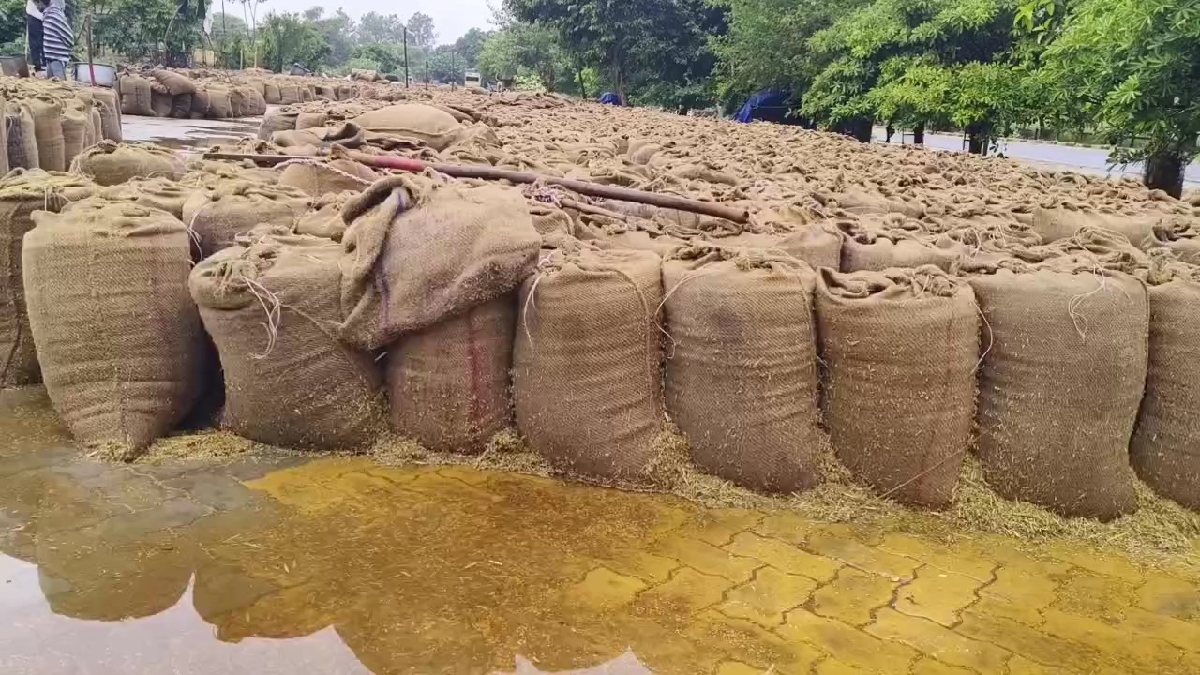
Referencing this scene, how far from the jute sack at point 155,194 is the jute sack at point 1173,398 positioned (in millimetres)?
3499

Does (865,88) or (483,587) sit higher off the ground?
(865,88)

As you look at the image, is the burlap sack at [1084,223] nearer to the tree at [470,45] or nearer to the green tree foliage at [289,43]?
the green tree foliage at [289,43]

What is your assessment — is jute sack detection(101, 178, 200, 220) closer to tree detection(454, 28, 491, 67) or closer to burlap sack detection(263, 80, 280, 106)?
burlap sack detection(263, 80, 280, 106)

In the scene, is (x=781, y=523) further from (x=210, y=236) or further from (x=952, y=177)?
(x=952, y=177)

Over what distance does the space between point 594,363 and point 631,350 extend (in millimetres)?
131

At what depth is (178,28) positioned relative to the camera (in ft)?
114

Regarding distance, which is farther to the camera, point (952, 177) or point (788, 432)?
point (952, 177)

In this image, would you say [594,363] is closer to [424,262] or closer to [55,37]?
[424,262]

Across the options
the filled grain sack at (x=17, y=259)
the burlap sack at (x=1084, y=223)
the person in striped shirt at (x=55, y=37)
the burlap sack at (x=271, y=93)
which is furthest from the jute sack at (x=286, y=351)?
the burlap sack at (x=271, y=93)

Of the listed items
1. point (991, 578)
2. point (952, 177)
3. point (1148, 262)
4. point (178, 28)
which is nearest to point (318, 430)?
point (991, 578)

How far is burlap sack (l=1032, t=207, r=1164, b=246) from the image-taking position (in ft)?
14.5

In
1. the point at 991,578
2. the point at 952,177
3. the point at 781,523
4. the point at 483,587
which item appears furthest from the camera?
the point at 952,177

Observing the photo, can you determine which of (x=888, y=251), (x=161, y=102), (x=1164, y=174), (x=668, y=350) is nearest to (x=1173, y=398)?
(x=888, y=251)

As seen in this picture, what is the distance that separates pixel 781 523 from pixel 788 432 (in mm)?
285
